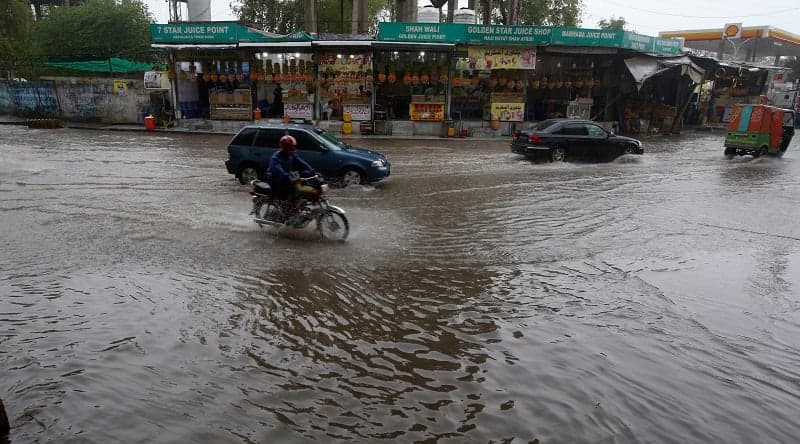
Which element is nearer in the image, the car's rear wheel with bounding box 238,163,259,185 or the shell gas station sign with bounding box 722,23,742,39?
the car's rear wheel with bounding box 238,163,259,185

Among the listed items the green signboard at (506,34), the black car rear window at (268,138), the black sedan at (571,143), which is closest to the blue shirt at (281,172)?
the black car rear window at (268,138)

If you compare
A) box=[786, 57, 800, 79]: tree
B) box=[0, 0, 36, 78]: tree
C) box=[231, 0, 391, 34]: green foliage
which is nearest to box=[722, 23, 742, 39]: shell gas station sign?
box=[786, 57, 800, 79]: tree

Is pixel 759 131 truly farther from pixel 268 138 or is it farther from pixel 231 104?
pixel 231 104

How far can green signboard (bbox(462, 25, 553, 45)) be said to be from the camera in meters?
22.8

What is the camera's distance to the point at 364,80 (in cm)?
2383

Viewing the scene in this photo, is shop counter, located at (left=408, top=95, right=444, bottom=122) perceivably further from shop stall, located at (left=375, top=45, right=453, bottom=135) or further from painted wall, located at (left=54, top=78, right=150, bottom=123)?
painted wall, located at (left=54, top=78, right=150, bottom=123)

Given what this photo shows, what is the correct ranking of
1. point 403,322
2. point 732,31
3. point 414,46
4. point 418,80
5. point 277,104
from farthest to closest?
point 732,31
point 277,104
point 418,80
point 414,46
point 403,322

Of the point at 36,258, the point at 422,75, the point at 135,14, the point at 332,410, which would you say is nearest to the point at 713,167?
the point at 422,75

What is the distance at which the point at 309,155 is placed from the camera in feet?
38.4

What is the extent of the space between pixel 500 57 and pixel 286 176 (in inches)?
715

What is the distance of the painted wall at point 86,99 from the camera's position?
27938 mm

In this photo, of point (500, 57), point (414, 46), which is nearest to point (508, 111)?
point (500, 57)

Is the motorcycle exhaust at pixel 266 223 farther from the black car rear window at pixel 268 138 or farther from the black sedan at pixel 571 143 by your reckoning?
the black sedan at pixel 571 143

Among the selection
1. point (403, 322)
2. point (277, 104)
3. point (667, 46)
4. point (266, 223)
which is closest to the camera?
point (403, 322)
